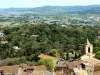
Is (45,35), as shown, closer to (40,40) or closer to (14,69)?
(40,40)

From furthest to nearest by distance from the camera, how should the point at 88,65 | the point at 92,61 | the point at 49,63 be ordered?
the point at 92,61 < the point at 49,63 < the point at 88,65

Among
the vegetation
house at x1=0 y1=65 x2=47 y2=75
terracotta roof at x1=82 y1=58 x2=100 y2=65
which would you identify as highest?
house at x1=0 y1=65 x2=47 y2=75

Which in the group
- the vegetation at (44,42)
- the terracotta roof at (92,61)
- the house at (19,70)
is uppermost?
the house at (19,70)

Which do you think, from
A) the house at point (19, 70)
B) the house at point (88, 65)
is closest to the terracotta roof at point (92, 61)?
the house at point (88, 65)

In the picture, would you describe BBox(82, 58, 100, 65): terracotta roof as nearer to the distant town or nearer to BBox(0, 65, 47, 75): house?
the distant town

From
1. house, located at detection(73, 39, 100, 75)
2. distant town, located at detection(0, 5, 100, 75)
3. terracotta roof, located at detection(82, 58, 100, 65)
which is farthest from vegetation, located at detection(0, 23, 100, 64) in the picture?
terracotta roof, located at detection(82, 58, 100, 65)

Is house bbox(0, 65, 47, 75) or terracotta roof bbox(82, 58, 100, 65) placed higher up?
house bbox(0, 65, 47, 75)

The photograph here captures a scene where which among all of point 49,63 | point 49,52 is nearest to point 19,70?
point 49,63

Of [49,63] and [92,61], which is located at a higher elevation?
[49,63]

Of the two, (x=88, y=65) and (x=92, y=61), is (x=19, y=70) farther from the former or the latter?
(x=92, y=61)

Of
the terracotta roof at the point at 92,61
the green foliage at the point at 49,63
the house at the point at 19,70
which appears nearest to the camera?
the house at the point at 19,70

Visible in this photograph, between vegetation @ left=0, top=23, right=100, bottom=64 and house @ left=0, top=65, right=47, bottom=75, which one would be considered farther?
vegetation @ left=0, top=23, right=100, bottom=64

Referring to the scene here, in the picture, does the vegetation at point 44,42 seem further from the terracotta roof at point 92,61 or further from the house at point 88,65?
the terracotta roof at point 92,61

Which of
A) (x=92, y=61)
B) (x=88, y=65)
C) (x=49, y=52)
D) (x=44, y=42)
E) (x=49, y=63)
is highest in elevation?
(x=88, y=65)
